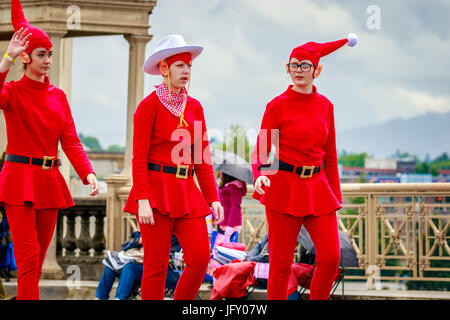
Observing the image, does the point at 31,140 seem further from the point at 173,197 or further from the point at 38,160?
the point at 173,197

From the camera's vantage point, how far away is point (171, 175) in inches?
200

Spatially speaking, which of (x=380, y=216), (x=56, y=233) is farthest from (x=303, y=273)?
(x=56, y=233)

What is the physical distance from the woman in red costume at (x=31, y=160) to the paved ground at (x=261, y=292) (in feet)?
11.9

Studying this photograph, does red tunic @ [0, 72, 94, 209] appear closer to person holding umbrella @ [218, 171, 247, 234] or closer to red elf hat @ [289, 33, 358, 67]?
red elf hat @ [289, 33, 358, 67]

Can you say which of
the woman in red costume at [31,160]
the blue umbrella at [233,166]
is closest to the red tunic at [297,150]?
the woman in red costume at [31,160]

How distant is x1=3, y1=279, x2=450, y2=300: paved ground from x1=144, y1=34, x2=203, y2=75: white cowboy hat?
385 cm

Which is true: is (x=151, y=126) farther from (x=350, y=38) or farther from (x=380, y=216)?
(x=380, y=216)

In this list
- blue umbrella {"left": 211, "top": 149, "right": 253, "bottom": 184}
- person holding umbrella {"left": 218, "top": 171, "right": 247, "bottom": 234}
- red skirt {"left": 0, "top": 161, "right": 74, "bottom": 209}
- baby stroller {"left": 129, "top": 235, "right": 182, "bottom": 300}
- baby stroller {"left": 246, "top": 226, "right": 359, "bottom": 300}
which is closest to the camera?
red skirt {"left": 0, "top": 161, "right": 74, "bottom": 209}

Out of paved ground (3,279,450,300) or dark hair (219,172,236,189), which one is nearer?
paved ground (3,279,450,300)

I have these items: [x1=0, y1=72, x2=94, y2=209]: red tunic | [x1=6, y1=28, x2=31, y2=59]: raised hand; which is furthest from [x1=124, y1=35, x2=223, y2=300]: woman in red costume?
[x1=6, y1=28, x2=31, y2=59]: raised hand

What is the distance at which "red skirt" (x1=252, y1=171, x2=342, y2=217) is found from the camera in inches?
207

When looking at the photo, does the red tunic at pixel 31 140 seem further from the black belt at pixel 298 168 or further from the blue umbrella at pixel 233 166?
the blue umbrella at pixel 233 166
